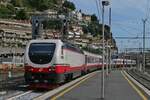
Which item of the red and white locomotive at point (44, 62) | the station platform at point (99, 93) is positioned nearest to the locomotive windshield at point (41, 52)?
the red and white locomotive at point (44, 62)

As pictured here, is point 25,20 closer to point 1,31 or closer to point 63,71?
point 1,31

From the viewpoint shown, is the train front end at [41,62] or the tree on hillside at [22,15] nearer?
the train front end at [41,62]

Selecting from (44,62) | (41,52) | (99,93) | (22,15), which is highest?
(22,15)

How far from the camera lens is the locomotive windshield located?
2991cm

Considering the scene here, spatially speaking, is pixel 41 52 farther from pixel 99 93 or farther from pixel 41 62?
pixel 99 93

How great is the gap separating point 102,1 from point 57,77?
1013 centimetres

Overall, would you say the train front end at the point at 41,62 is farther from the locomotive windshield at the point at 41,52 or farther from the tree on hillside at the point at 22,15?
the tree on hillside at the point at 22,15

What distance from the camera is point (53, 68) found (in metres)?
29.8

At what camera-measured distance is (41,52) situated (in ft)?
99.1

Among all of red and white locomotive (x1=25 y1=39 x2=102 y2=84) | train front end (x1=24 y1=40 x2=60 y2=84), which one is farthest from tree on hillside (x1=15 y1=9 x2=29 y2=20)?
train front end (x1=24 y1=40 x2=60 y2=84)

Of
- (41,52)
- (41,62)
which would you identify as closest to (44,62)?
(41,62)

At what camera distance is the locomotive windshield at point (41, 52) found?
29.9 m

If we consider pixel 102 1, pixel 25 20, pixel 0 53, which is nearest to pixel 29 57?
pixel 102 1

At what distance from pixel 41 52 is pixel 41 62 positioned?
2.36ft
